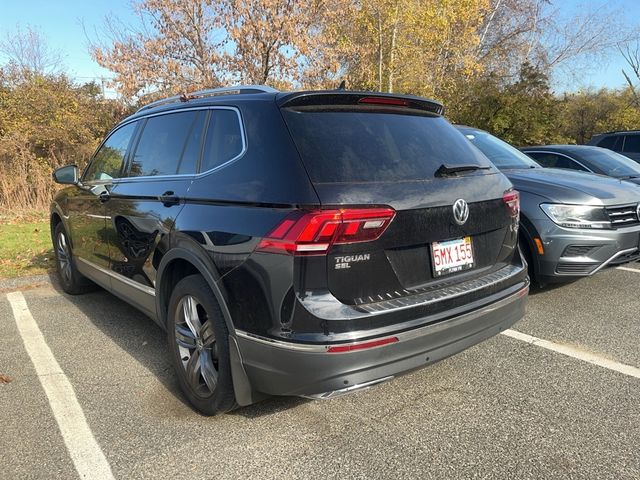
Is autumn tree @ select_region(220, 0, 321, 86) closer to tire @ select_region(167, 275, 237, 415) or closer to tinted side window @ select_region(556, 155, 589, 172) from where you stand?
tinted side window @ select_region(556, 155, 589, 172)

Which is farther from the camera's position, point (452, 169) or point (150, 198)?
point (150, 198)

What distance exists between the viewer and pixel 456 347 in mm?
2656

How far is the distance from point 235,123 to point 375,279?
1227 mm

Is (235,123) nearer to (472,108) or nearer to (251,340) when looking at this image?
(251,340)

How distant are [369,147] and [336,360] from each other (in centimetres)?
111

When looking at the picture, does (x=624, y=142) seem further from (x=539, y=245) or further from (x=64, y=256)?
(x=64, y=256)

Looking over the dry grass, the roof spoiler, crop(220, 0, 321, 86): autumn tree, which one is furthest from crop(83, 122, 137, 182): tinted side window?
crop(220, 0, 321, 86): autumn tree

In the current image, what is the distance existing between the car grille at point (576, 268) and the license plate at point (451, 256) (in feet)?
7.14

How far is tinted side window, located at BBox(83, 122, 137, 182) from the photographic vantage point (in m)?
4.29

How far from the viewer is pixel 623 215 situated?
15.6ft

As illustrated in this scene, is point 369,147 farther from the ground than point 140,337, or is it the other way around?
point 369,147

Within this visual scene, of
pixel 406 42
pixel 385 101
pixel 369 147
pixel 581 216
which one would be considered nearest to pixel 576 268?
pixel 581 216

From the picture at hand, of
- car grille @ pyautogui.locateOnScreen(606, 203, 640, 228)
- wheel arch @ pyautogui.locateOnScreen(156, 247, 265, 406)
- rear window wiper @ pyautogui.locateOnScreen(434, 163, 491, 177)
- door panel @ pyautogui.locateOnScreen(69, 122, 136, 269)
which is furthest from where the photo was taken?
car grille @ pyautogui.locateOnScreen(606, 203, 640, 228)

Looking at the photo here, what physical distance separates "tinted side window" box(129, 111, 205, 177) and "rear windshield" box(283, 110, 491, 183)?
2.84ft
